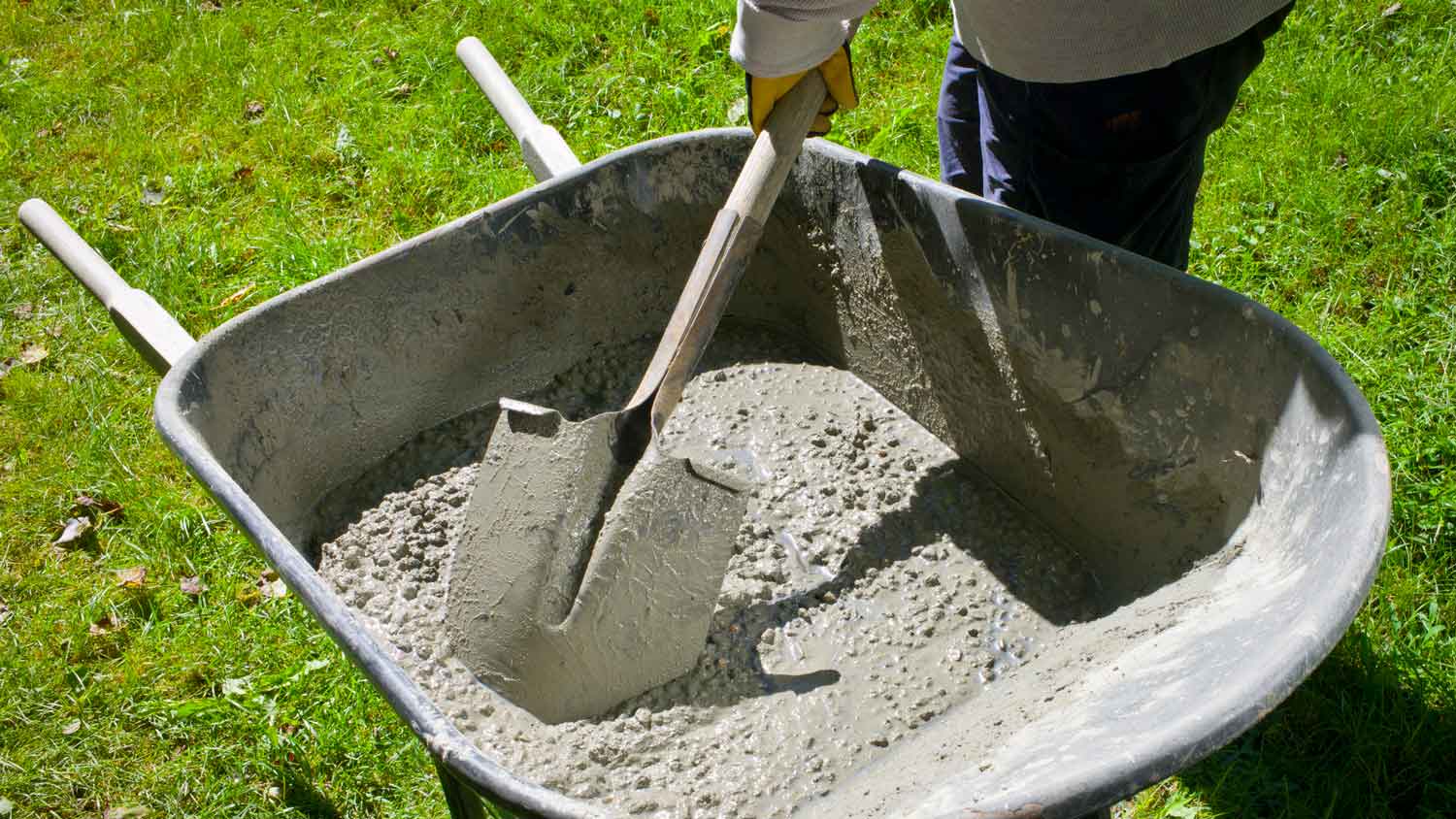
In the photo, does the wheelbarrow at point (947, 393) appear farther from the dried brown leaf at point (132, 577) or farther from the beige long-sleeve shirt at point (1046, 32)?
the dried brown leaf at point (132, 577)

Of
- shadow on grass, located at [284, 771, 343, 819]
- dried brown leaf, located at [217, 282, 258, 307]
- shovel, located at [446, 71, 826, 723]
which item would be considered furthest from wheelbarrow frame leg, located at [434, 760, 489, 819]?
dried brown leaf, located at [217, 282, 258, 307]

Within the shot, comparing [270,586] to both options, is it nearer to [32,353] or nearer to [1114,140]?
[32,353]

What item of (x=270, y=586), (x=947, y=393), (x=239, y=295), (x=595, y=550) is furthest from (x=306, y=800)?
(x=239, y=295)

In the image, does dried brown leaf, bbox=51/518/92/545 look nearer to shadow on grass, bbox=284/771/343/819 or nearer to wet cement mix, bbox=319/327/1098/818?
shadow on grass, bbox=284/771/343/819

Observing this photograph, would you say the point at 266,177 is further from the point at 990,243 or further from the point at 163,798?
the point at 990,243

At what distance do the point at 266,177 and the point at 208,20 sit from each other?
1.16 metres

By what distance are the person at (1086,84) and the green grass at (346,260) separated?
0.93 m

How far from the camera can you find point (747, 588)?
1.98 m

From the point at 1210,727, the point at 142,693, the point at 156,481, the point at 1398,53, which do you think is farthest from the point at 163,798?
the point at 1398,53

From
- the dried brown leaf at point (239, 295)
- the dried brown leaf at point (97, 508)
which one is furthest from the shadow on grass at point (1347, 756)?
the dried brown leaf at point (239, 295)

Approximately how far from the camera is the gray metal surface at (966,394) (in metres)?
1.25

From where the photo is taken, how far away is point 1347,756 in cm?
205

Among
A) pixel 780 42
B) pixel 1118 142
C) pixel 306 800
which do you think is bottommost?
pixel 306 800

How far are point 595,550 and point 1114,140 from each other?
1089 millimetres
